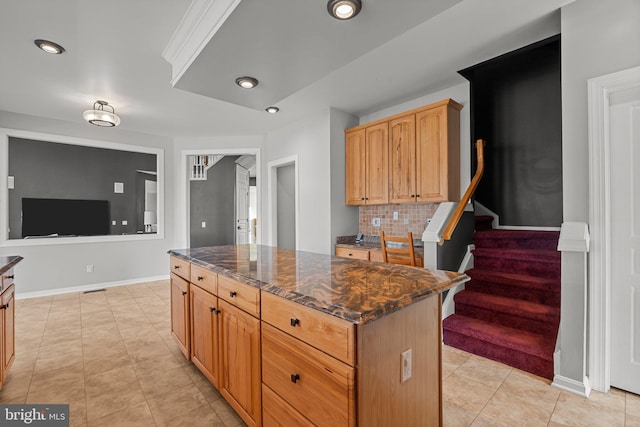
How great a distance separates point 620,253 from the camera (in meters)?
2.02

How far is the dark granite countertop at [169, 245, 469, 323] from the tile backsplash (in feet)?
7.23

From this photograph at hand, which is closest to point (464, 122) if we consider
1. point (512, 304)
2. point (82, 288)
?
point (512, 304)

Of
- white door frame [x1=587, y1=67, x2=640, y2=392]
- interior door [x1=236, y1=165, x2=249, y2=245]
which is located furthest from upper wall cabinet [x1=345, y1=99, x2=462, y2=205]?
interior door [x1=236, y1=165, x2=249, y2=245]

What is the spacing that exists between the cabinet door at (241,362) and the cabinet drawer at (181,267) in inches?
25.2

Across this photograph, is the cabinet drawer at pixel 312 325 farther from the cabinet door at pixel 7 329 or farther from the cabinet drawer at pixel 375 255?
the cabinet drawer at pixel 375 255

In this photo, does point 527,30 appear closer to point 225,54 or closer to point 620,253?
point 620,253

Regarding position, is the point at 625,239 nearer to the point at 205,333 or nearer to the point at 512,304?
the point at 512,304

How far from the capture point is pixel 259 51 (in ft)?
6.10

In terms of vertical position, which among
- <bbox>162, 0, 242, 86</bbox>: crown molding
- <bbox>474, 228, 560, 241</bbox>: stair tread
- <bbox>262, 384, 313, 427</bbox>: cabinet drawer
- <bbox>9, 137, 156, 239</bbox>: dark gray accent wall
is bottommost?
<bbox>262, 384, 313, 427</bbox>: cabinet drawer

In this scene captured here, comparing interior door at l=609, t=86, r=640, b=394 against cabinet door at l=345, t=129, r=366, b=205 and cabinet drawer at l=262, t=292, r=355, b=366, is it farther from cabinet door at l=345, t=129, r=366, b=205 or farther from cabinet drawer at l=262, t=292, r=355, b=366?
cabinet door at l=345, t=129, r=366, b=205

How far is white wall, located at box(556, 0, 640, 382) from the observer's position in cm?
195

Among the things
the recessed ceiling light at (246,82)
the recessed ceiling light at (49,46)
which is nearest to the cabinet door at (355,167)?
the recessed ceiling light at (246,82)

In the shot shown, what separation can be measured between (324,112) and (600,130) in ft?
10.2

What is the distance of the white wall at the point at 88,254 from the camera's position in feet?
14.6
